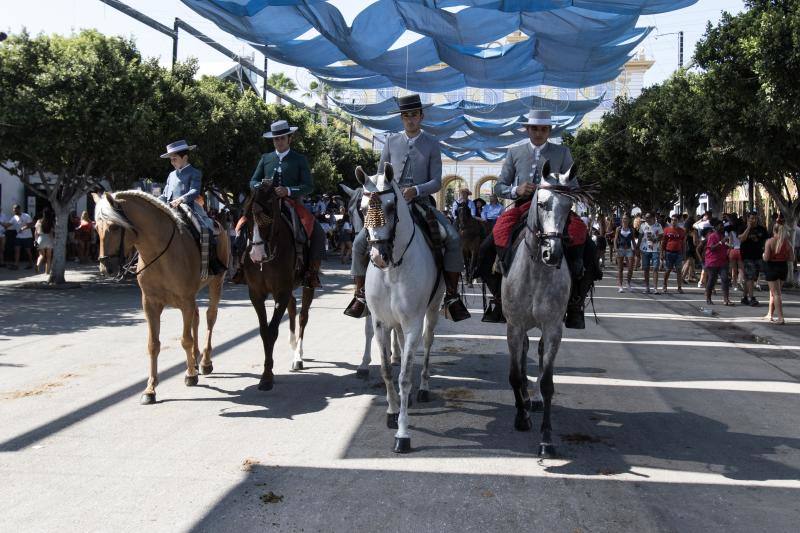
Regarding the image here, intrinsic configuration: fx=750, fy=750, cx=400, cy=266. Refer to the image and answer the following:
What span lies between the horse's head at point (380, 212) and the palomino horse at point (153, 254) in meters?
2.69

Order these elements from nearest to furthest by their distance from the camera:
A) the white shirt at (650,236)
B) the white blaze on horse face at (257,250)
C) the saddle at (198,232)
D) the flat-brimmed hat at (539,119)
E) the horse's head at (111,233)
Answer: the flat-brimmed hat at (539,119) < the horse's head at (111,233) < the white blaze on horse face at (257,250) < the saddle at (198,232) < the white shirt at (650,236)

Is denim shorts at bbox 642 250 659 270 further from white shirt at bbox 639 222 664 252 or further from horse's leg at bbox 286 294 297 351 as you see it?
horse's leg at bbox 286 294 297 351

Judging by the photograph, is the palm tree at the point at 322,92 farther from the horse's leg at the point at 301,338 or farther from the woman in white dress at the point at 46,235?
the horse's leg at the point at 301,338

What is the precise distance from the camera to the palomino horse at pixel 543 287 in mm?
5703

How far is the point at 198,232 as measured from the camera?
8.35 metres

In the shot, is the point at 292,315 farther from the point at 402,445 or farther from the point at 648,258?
the point at 648,258

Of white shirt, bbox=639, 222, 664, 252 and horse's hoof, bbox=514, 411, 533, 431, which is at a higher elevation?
white shirt, bbox=639, 222, 664, 252

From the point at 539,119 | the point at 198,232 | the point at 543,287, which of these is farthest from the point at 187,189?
the point at 543,287

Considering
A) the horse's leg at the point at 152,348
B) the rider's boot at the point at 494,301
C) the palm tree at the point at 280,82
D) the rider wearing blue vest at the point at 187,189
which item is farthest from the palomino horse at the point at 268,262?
the palm tree at the point at 280,82

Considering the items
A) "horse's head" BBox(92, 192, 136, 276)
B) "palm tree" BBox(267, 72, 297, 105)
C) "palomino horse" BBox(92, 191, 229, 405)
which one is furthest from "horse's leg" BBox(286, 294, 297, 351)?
"palm tree" BBox(267, 72, 297, 105)

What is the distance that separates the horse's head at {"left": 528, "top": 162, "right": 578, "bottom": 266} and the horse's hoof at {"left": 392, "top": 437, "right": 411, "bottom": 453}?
1743 mm

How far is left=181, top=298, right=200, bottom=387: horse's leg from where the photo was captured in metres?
7.95

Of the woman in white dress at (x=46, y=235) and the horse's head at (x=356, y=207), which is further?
the woman in white dress at (x=46, y=235)

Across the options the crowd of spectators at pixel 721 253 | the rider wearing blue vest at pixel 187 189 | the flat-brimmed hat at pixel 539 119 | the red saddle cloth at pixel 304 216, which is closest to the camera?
the flat-brimmed hat at pixel 539 119
